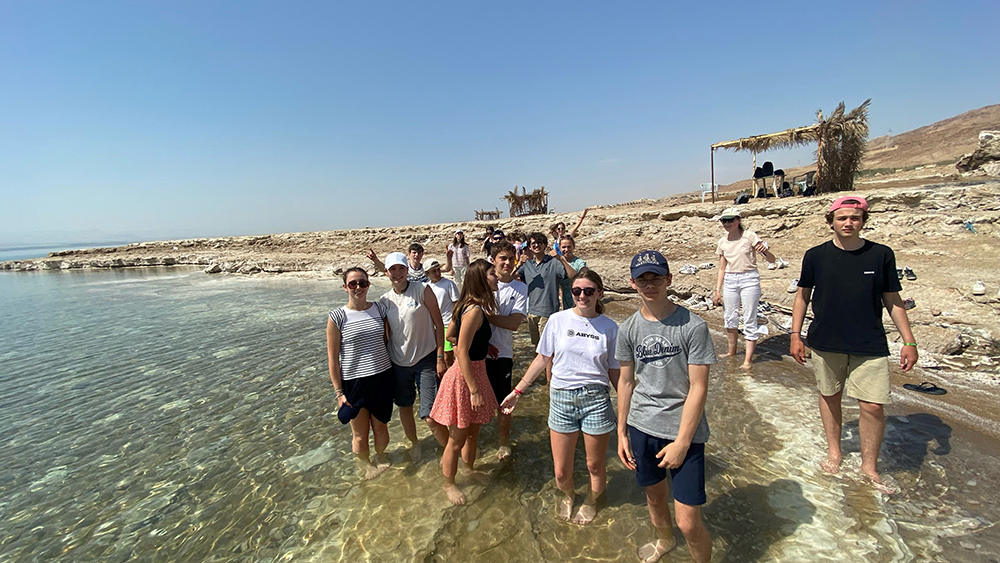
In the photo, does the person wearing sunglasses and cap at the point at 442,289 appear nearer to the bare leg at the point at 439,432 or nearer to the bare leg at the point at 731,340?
the bare leg at the point at 439,432

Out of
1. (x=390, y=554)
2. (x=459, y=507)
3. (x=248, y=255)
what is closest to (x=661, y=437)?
(x=459, y=507)

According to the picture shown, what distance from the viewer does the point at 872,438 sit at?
2971mm

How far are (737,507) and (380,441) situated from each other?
3.10 metres

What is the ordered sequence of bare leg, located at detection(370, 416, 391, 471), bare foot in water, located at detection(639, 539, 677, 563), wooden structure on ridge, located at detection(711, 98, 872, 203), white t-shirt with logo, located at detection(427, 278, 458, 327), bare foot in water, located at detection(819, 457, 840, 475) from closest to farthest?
bare foot in water, located at detection(639, 539, 677, 563) → bare foot in water, located at detection(819, 457, 840, 475) → bare leg, located at detection(370, 416, 391, 471) → white t-shirt with logo, located at detection(427, 278, 458, 327) → wooden structure on ridge, located at detection(711, 98, 872, 203)

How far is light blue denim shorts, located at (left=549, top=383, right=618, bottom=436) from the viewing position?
256 cm

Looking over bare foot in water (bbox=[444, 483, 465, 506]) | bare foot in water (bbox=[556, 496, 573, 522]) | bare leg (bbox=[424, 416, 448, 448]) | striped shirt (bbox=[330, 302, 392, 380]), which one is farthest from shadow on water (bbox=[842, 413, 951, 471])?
striped shirt (bbox=[330, 302, 392, 380])

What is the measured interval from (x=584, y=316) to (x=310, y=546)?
276cm

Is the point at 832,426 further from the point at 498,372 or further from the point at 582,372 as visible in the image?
the point at 498,372

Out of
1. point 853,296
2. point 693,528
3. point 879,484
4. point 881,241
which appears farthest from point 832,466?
point 881,241

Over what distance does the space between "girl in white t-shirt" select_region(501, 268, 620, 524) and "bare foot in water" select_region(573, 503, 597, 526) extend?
41 cm

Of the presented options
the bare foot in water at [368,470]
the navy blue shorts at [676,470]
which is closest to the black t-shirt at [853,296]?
the navy blue shorts at [676,470]

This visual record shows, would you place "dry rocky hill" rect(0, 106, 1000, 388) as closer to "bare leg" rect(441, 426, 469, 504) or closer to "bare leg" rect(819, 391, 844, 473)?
"bare leg" rect(819, 391, 844, 473)

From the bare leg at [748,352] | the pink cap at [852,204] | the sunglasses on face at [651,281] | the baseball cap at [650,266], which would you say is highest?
the pink cap at [852,204]

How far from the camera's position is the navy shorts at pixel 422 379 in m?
3.55
